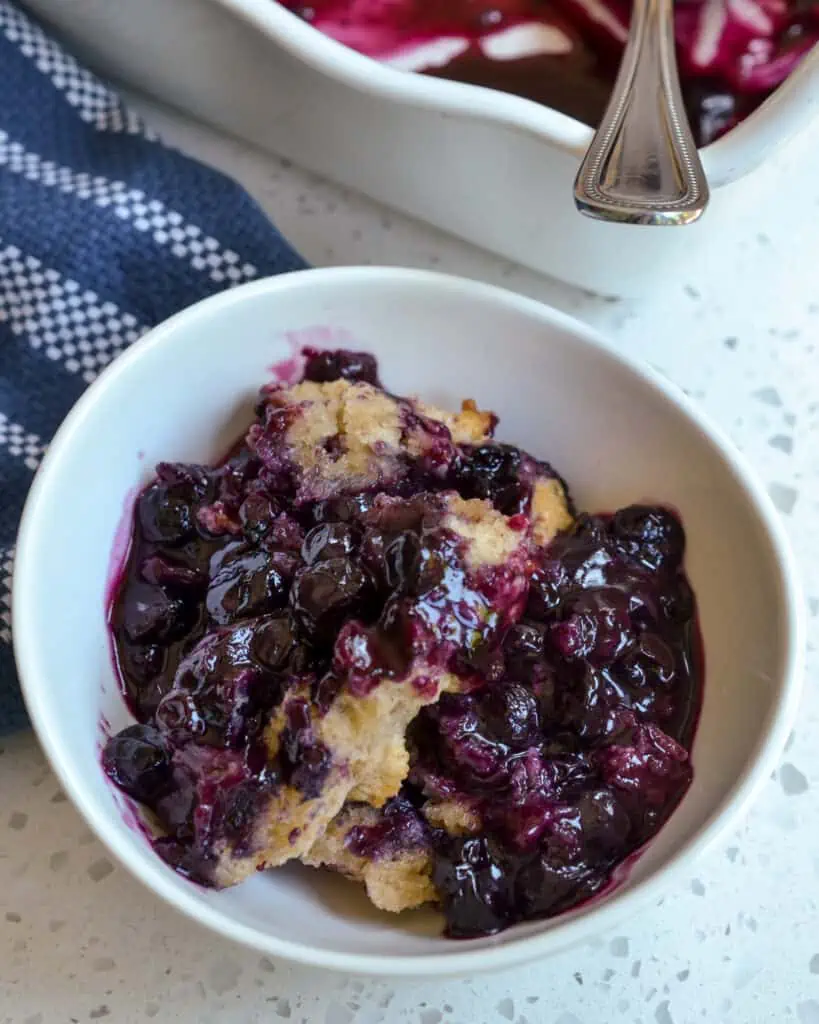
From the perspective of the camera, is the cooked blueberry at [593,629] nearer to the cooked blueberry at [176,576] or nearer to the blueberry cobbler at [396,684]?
the blueberry cobbler at [396,684]

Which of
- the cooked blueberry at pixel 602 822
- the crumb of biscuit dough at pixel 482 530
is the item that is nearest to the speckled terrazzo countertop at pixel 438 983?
the cooked blueberry at pixel 602 822

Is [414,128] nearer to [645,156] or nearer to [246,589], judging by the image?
[645,156]

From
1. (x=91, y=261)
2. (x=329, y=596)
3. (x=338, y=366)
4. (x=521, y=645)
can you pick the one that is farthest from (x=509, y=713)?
(x=91, y=261)

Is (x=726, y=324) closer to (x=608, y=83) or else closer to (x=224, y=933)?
(x=608, y=83)

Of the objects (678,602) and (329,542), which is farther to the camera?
(678,602)

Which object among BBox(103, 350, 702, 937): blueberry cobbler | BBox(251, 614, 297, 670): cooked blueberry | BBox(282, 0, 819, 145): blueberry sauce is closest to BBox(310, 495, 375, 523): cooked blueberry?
BBox(103, 350, 702, 937): blueberry cobbler

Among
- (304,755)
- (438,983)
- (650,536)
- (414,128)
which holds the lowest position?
(438,983)

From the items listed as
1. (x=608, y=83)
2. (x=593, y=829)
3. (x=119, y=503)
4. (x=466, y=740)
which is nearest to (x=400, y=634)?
(x=466, y=740)
